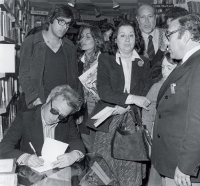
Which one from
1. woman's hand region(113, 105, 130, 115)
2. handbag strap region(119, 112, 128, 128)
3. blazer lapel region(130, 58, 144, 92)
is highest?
blazer lapel region(130, 58, 144, 92)

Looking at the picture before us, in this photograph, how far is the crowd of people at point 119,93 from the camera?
1483 mm

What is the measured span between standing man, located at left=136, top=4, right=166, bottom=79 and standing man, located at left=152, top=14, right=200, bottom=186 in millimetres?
1060

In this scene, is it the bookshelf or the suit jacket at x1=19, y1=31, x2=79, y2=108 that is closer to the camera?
the bookshelf

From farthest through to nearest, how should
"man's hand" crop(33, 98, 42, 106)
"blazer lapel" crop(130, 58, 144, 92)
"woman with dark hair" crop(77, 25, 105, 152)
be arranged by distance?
1. "woman with dark hair" crop(77, 25, 105, 152)
2. "man's hand" crop(33, 98, 42, 106)
3. "blazer lapel" crop(130, 58, 144, 92)

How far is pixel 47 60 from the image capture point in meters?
2.57

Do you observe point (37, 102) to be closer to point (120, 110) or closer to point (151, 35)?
point (120, 110)

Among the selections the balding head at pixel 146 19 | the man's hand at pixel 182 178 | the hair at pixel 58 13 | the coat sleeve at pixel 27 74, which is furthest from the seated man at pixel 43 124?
the balding head at pixel 146 19

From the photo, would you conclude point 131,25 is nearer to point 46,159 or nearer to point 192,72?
point 192,72

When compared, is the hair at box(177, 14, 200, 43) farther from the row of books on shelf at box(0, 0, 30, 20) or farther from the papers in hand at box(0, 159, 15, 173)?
the row of books on shelf at box(0, 0, 30, 20)

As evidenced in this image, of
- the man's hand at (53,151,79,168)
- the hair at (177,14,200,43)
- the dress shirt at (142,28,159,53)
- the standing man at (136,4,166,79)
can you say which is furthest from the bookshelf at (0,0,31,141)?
the dress shirt at (142,28,159,53)

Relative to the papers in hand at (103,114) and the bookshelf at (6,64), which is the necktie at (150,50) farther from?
the bookshelf at (6,64)

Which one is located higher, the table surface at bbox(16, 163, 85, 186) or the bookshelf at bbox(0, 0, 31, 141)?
the bookshelf at bbox(0, 0, 31, 141)

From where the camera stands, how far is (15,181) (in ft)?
4.29

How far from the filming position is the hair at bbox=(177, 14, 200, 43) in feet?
4.88
